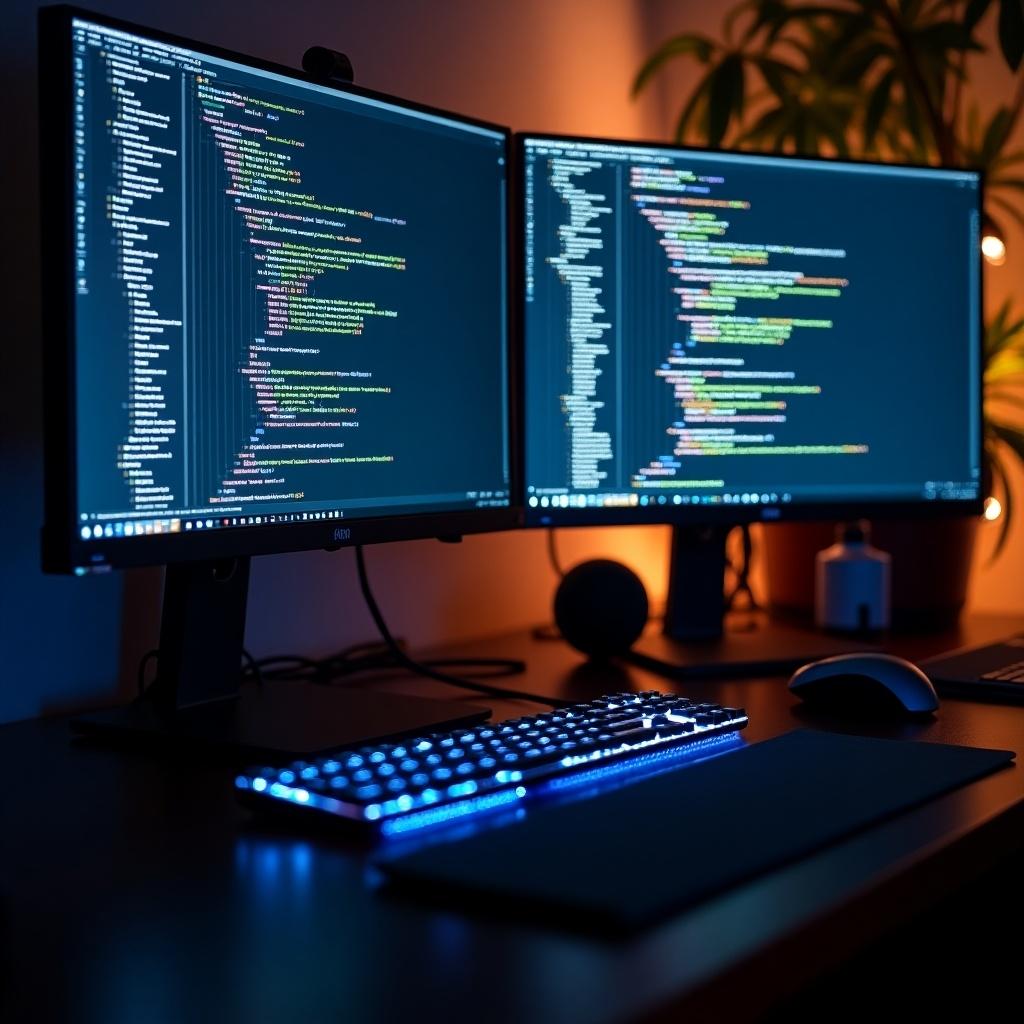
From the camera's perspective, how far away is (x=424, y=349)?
47.2 inches

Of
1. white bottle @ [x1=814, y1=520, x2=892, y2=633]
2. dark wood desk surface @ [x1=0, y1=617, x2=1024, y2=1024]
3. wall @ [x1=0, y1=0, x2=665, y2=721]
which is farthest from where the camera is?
white bottle @ [x1=814, y1=520, x2=892, y2=633]

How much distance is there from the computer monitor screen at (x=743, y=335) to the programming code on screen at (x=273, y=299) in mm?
92

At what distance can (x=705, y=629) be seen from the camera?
150 centimetres

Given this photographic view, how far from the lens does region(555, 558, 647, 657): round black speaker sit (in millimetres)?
1411

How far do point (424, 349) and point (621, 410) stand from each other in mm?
282

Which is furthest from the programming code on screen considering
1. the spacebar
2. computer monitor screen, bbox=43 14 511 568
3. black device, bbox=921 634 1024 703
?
black device, bbox=921 634 1024 703

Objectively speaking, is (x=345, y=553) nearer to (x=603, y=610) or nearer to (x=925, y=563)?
(x=603, y=610)

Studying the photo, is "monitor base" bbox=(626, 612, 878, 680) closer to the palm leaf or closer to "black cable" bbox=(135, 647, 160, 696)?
the palm leaf

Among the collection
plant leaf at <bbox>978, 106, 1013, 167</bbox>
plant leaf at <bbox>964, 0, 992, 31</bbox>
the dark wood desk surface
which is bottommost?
the dark wood desk surface

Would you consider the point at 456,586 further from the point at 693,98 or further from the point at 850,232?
the point at 693,98

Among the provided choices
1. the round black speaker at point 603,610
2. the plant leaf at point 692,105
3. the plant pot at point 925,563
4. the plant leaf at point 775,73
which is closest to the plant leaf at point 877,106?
the plant leaf at point 775,73

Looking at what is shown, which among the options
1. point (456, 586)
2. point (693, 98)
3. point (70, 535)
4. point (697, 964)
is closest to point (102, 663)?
point (70, 535)

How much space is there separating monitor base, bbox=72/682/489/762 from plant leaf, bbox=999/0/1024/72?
1.07 metres

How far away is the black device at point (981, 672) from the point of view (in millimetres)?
1181
